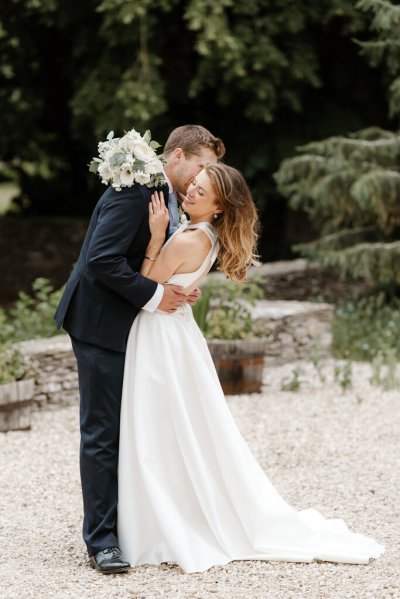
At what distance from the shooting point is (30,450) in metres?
5.88

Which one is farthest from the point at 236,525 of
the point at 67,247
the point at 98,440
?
the point at 67,247

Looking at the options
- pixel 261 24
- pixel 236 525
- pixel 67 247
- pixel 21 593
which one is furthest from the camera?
pixel 67 247

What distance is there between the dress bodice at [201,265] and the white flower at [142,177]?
0.86ft

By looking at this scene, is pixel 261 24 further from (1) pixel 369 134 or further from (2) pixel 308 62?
(1) pixel 369 134

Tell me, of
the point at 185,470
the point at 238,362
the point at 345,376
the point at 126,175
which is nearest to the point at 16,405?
the point at 238,362

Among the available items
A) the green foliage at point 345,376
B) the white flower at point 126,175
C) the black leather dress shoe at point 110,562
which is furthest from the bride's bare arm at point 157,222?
the green foliage at point 345,376

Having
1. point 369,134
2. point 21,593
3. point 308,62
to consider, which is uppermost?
point 308,62

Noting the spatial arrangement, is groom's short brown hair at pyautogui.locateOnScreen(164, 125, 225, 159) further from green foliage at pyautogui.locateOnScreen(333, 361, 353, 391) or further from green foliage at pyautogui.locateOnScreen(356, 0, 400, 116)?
green foliage at pyautogui.locateOnScreen(356, 0, 400, 116)

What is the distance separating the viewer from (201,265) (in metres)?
3.94

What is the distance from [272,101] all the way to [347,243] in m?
2.13

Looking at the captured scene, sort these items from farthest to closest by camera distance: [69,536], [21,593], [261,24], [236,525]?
[261,24], [69,536], [236,525], [21,593]

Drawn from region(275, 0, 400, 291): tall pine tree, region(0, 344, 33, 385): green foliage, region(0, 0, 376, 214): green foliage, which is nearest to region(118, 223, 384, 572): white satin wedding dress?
region(0, 344, 33, 385): green foliage

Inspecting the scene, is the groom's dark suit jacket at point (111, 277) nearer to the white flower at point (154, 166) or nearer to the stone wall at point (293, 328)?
the white flower at point (154, 166)

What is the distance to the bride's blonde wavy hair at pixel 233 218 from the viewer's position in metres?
3.84
